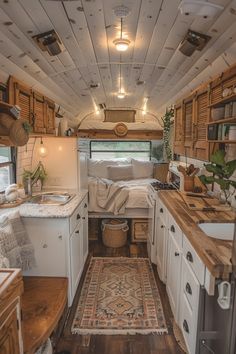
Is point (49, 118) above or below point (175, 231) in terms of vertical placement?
above

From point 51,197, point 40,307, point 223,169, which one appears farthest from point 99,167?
point 40,307

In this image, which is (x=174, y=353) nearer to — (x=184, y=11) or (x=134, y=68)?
(x=184, y=11)

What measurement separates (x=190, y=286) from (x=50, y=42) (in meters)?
1.98

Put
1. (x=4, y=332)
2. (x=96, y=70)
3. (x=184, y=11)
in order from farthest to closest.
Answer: (x=96, y=70), (x=184, y=11), (x=4, y=332)

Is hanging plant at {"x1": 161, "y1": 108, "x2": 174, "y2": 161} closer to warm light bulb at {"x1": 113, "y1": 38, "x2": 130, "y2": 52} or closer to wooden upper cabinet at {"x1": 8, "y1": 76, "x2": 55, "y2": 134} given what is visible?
wooden upper cabinet at {"x1": 8, "y1": 76, "x2": 55, "y2": 134}

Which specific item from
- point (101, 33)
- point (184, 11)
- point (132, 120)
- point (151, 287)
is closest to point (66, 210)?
point (151, 287)

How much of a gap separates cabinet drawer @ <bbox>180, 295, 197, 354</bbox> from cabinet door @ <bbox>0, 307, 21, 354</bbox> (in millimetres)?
952

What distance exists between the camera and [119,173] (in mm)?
5074

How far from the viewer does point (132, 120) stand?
5844 millimetres

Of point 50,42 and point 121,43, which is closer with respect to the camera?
point 50,42

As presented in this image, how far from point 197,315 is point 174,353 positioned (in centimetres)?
64

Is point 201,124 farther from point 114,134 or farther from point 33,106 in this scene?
point 114,134

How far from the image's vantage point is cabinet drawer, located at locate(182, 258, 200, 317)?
1.46 metres

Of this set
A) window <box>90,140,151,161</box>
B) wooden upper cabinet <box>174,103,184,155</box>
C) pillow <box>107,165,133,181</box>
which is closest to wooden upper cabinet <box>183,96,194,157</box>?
wooden upper cabinet <box>174,103,184,155</box>
